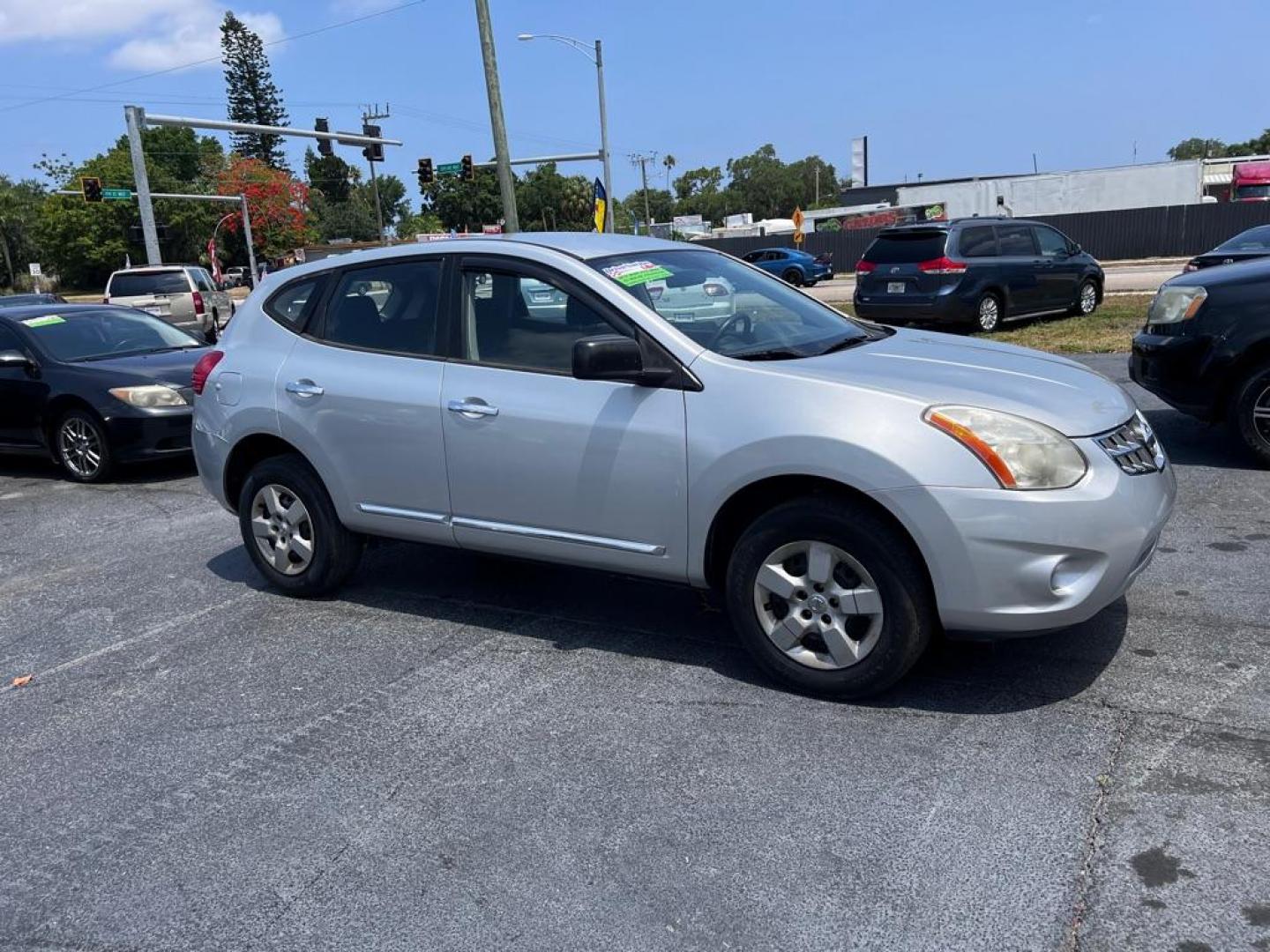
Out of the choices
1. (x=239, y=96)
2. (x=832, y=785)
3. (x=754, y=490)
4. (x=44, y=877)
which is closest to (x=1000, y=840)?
(x=832, y=785)

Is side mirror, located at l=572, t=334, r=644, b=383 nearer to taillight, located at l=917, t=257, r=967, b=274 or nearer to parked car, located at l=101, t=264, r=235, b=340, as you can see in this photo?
taillight, located at l=917, t=257, r=967, b=274

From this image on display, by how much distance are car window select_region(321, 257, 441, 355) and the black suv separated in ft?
38.6

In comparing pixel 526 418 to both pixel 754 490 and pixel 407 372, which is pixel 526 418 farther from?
pixel 754 490

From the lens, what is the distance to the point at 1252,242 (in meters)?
13.7

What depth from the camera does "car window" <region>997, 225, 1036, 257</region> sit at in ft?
53.1

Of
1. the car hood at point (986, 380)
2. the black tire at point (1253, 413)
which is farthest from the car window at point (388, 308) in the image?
the black tire at point (1253, 413)

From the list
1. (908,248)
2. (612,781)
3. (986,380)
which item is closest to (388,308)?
(612,781)

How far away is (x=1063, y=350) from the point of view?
43.4 feet

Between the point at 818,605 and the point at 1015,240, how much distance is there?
45.6 ft

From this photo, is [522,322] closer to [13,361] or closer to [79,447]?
[79,447]

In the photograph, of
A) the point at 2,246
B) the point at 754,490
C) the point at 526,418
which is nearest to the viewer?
the point at 754,490

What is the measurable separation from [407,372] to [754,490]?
1.75 m

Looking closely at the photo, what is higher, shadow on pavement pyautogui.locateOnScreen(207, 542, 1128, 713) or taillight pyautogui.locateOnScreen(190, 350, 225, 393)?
taillight pyautogui.locateOnScreen(190, 350, 225, 393)

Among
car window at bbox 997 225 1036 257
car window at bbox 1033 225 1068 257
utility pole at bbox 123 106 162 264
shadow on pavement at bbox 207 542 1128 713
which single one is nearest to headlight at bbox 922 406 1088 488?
shadow on pavement at bbox 207 542 1128 713
